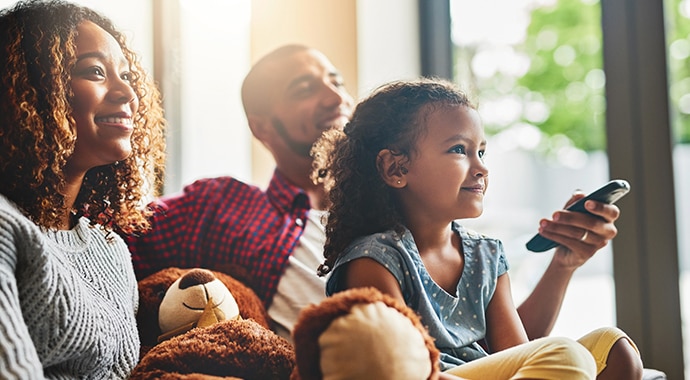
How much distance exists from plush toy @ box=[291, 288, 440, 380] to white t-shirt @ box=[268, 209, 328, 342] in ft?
1.81

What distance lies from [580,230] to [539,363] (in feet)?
1.50

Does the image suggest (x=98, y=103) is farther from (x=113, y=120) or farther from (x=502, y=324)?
(x=502, y=324)

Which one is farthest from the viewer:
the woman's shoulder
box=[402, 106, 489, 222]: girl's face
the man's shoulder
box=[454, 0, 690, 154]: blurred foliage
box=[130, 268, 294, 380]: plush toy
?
box=[454, 0, 690, 154]: blurred foliage

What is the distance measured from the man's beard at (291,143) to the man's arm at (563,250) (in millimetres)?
544

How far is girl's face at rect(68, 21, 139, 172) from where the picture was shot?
0.98 m

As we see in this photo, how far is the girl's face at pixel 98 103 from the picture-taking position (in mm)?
978

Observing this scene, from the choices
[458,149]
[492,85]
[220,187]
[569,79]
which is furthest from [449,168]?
[492,85]

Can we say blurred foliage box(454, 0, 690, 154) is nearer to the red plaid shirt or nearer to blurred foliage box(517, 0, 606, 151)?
→ blurred foliage box(517, 0, 606, 151)

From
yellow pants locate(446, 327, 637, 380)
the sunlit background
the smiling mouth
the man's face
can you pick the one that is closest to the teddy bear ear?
the smiling mouth

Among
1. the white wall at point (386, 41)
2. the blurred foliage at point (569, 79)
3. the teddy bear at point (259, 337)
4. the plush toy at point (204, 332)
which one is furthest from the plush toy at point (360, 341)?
the white wall at point (386, 41)

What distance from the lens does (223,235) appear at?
1.35 meters

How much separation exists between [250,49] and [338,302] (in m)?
1.48

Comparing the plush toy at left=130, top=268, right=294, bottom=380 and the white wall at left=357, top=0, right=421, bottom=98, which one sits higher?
the white wall at left=357, top=0, right=421, bottom=98

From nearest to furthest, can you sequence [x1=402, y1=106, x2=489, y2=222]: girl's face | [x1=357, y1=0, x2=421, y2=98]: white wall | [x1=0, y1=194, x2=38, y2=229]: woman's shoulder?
1. [x1=0, y1=194, x2=38, y2=229]: woman's shoulder
2. [x1=402, y1=106, x2=489, y2=222]: girl's face
3. [x1=357, y1=0, x2=421, y2=98]: white wall
